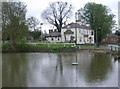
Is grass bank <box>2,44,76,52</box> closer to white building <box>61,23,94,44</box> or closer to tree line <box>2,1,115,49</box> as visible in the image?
tree line <box>2,1,115,49</box>

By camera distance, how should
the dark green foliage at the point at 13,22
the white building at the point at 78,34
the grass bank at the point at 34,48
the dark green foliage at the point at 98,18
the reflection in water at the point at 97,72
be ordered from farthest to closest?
the white building at the point at 78,34 < the dark green foliage at the point at 98,18 < the grass bank at the point at 34,48 < the dark green foliage at the point at 13,22 < the reflection in water at the point at 97,72

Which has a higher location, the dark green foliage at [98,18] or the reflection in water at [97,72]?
the dark green foliage at [98,18]

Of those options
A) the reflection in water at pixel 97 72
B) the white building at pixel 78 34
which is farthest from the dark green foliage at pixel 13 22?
the white building at pixel 78 34

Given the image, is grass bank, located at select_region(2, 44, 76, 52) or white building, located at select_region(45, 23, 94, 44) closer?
grass bank, located at select_region(2, 44, 76, 52)

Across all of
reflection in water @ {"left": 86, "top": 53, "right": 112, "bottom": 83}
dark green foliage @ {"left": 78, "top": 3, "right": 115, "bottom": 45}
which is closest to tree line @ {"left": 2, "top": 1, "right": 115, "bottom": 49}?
dark green foliage @ {"left": 78, "top": 3, "right": 115, "bottom": 45}

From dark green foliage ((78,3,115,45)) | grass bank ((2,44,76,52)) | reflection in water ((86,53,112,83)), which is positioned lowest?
reflection in water ((86,53,112,83))

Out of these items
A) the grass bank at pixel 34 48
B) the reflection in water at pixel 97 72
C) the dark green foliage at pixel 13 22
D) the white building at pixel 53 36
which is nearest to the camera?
the reflection in water at pixel 97 72

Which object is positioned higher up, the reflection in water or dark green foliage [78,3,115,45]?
dark green foliage [78,3,115,45]

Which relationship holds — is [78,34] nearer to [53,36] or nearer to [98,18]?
[98,18]

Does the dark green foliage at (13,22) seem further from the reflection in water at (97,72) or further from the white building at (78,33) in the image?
the white building at (78,33)

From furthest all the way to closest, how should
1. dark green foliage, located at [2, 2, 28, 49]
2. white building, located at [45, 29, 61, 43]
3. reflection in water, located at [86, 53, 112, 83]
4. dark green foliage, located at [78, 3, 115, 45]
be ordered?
white building, located at [45, 29, 61, 43]
dark green foliage, located at [78, 3, 115, 45]
dark green foliage, located at [2, 2, 28, 49]
reflection in water, located at [86, 53, 112, 83]

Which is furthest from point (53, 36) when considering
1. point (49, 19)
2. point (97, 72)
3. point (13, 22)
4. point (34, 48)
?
point (97, 72)

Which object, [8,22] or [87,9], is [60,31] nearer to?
[87,9]

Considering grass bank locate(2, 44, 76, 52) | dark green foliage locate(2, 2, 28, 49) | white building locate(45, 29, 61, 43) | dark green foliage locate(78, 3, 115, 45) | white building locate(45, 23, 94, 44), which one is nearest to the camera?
dark green foliage locate(2, 2, 28, 49)
